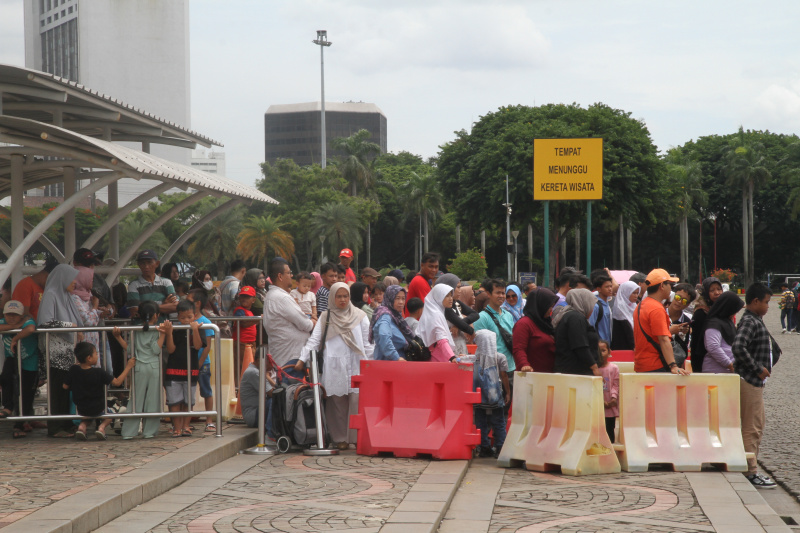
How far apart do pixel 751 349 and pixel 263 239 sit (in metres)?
73.9

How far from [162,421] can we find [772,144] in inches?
3416

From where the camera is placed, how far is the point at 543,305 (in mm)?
8977

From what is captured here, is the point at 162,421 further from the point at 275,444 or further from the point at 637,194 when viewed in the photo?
the point at 637,194

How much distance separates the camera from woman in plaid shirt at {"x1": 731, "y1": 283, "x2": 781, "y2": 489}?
27.5ft

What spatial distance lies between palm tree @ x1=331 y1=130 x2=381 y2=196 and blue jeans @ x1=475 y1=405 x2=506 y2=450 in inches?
3241

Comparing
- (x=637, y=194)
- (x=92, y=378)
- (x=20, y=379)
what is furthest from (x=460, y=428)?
(x=637, y=194)

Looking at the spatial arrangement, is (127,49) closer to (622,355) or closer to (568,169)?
(568,169)

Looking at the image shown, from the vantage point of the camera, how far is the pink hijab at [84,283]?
9938mm

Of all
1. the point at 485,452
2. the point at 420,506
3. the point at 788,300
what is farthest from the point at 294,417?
the point at 788,300

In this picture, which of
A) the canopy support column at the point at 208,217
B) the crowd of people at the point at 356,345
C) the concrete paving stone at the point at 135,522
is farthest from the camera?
the canopy support column at the point at 208,217

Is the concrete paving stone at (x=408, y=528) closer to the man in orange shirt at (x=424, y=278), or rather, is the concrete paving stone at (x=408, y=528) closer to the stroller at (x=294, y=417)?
the stroller at (x=294, y=417)

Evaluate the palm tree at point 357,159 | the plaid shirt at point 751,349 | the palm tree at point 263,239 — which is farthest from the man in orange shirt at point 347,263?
Answer: the palm tree at point 357,159

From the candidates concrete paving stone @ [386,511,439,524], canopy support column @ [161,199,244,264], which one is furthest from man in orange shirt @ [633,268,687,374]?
canopy support column @ [161,199,244,264]

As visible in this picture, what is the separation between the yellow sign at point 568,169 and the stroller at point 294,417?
86.0ft
